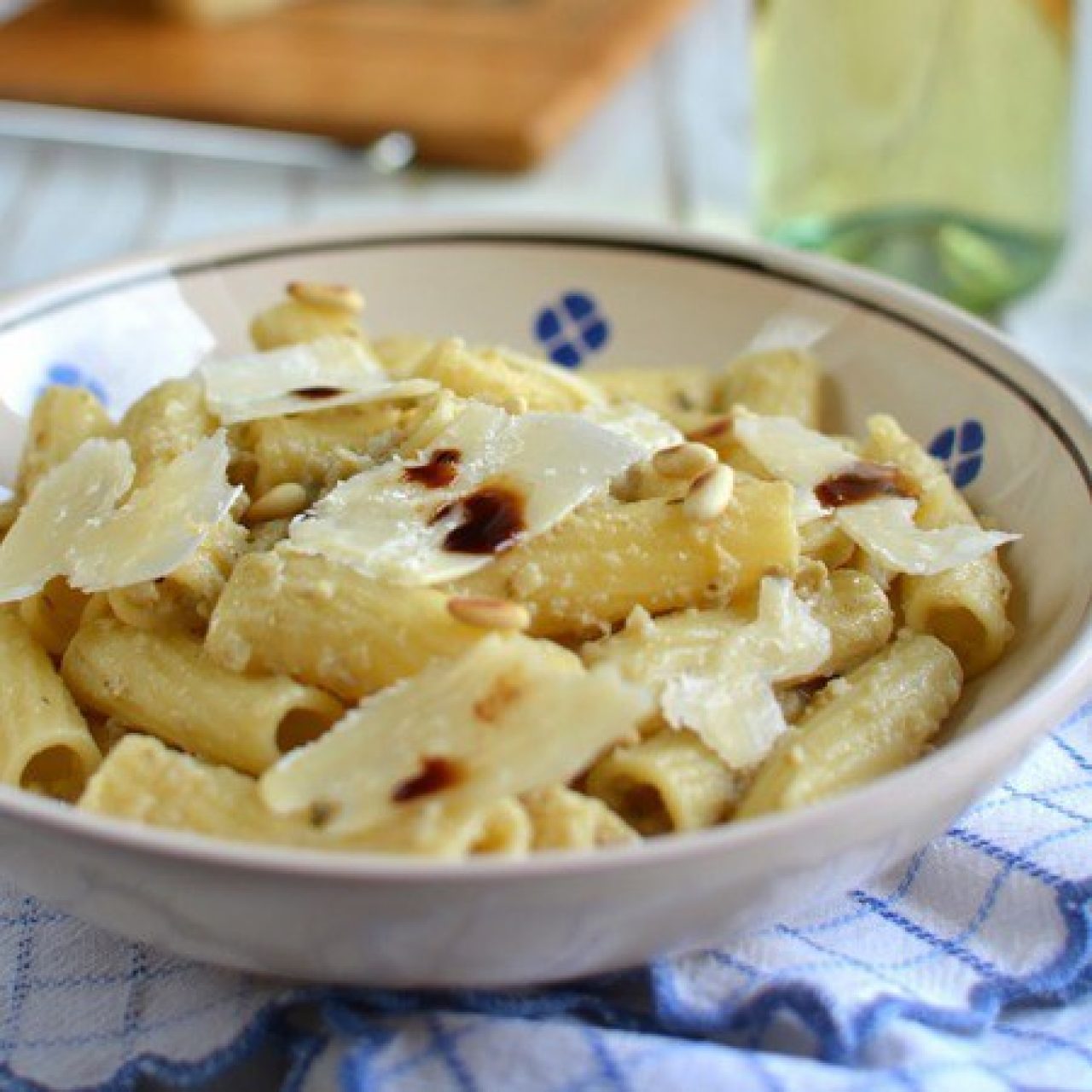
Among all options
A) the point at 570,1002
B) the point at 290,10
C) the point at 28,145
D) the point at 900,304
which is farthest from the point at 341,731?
the point at 290,10

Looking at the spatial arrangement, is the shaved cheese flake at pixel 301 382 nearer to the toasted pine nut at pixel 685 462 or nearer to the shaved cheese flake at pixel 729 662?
the toasted pine nut at pixel 685 462

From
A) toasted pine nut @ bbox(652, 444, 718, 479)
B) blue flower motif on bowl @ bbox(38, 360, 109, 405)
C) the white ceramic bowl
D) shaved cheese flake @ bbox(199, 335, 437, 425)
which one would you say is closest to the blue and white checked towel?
the white ceramic bowl

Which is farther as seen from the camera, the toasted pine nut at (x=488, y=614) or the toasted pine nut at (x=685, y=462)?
the toasted pine nut at (x=685, y=462)

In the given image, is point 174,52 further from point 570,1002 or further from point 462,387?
point 570,1002

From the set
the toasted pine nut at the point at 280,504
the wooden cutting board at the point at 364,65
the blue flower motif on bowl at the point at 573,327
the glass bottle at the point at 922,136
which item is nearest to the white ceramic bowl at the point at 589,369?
the blue flower motif on bowl at the point at 573,327

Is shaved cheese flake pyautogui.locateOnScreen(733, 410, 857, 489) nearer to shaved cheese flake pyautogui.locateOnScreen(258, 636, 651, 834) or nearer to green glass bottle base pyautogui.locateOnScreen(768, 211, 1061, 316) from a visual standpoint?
shaved cheese flake pyautogui.locateOnScreen(258, 636, 651, 834)
